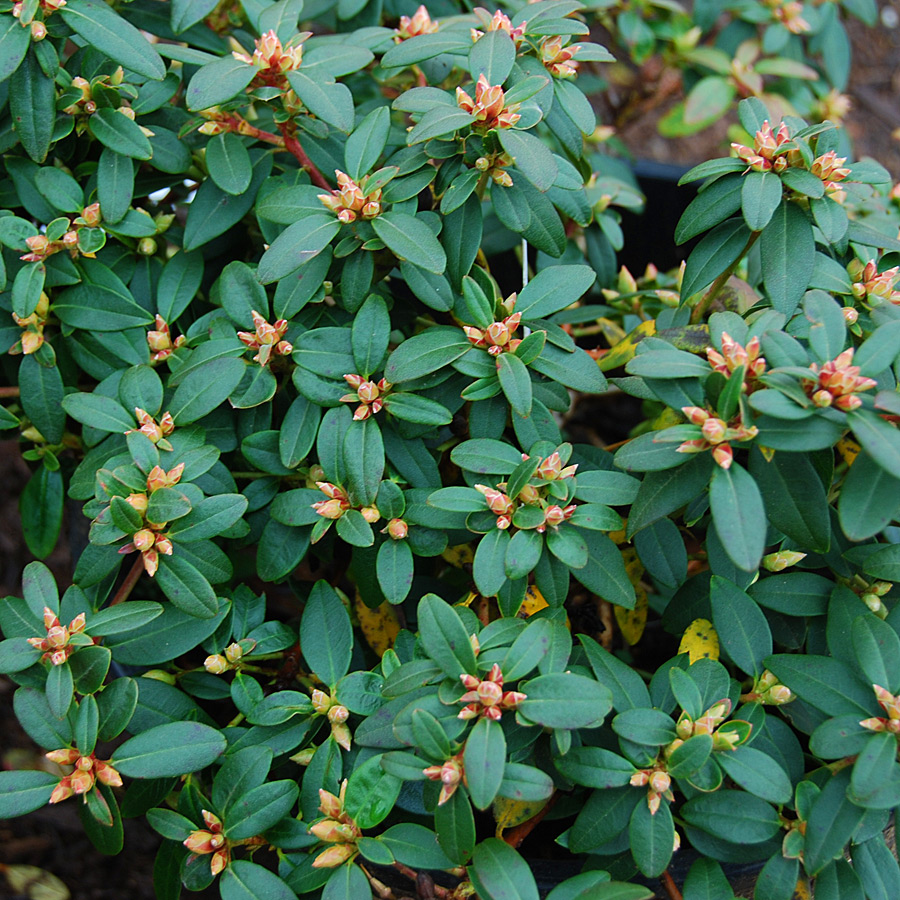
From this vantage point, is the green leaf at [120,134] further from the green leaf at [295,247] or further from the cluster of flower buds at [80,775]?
the cluster of flower buds at [80,775]

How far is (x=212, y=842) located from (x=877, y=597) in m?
0.94

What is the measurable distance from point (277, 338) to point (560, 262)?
0.69 metres


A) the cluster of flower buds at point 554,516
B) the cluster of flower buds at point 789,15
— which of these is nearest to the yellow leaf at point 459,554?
the cluster of flower buds at point 554,516

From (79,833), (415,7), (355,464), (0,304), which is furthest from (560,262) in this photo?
(79,833)

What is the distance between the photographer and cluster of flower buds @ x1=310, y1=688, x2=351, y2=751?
1.12 metres

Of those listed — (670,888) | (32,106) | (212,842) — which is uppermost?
(32,106)

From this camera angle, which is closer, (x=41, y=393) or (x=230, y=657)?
(x=230, y=657)

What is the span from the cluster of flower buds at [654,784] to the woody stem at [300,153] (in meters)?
0.96

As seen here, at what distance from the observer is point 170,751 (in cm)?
106

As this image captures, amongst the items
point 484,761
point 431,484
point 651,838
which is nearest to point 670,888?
point 651,838

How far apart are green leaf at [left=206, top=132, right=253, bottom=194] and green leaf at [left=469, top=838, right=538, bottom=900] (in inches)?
38.3

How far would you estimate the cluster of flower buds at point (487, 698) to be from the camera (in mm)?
946

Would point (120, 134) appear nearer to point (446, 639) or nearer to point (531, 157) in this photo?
point (531, 157)

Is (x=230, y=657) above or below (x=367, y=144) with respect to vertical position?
below
